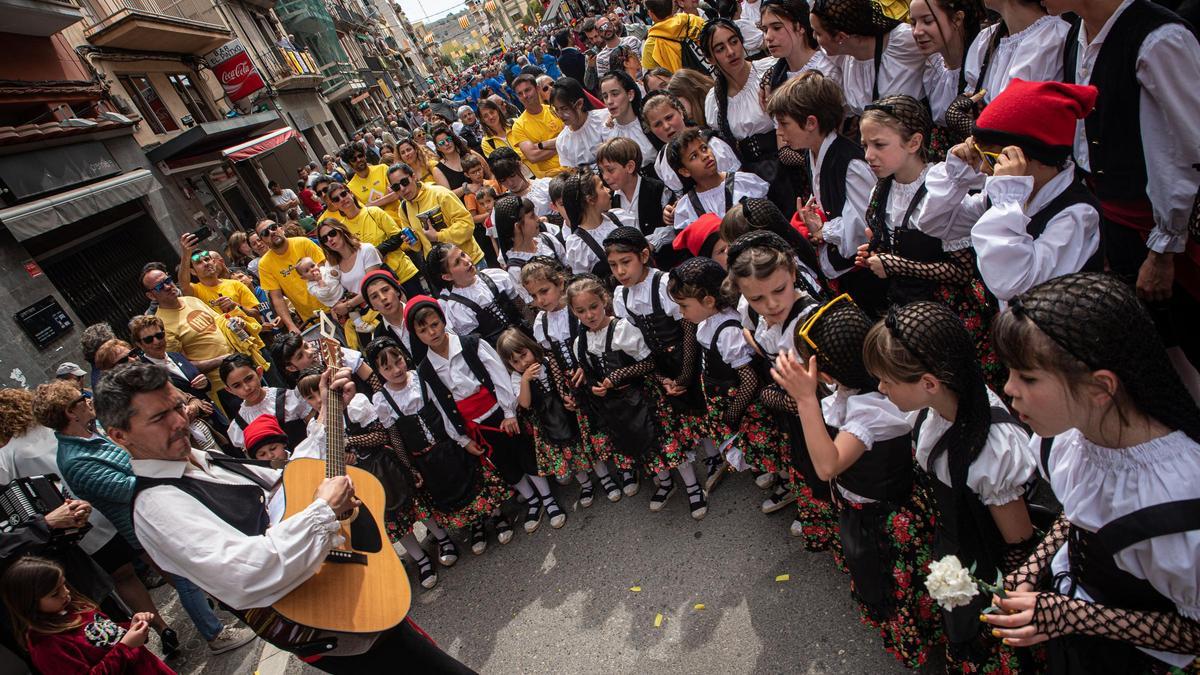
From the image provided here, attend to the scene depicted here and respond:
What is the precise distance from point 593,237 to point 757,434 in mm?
2090

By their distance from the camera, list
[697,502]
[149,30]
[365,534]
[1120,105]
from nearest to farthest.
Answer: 1. [1120,105]
2. [365,534]
3. [697,502]
4. [149,30]

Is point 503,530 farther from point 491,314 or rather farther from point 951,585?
point 951,585

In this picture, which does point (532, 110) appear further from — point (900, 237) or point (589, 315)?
point (900, 237)

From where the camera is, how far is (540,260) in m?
4.30

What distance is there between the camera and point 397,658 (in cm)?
271

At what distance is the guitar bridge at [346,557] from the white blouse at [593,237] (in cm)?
261

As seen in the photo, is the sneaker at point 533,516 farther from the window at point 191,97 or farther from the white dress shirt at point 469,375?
the window at point 191,97

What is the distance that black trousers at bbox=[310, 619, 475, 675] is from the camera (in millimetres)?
2645

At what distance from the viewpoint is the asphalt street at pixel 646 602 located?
294 centimetres

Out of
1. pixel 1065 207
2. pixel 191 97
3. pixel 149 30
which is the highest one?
pixel 149 30

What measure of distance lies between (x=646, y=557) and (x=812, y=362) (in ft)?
6.70

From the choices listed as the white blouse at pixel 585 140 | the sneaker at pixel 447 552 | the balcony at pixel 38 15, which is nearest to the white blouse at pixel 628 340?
the sneaker at pixel 447 552

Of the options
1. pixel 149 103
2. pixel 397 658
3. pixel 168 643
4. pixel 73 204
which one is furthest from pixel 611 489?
pixel 149 103

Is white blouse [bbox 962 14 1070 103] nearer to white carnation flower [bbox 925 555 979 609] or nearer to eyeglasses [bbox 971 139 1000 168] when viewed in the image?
eyeglasses [bbox 971 139 1000 168]
